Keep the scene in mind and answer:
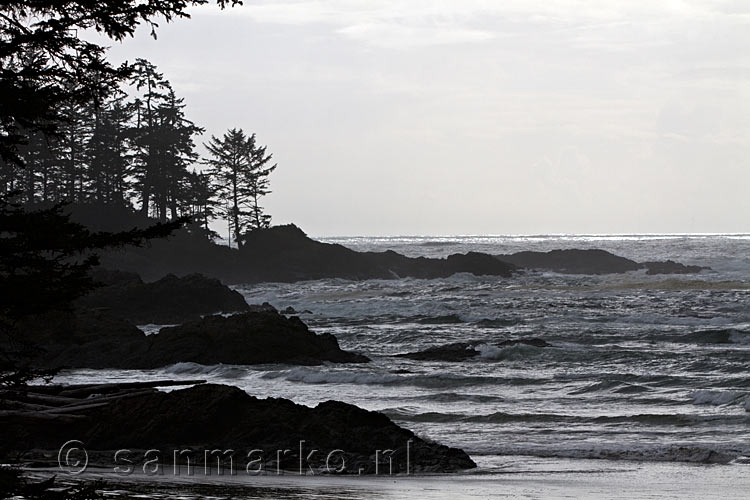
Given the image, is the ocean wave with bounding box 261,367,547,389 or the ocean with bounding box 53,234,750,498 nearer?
the ocean with bounding box 53,234,750,498

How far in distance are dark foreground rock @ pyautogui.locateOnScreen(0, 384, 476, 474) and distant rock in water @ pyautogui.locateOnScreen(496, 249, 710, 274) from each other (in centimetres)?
7614

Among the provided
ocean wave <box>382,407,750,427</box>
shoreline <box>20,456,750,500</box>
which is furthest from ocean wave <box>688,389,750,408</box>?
shoreline <box>20,456,750,500</box>

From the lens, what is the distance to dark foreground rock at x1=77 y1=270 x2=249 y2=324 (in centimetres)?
3891

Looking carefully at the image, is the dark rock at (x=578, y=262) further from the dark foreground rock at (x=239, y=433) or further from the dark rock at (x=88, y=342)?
the dark foreground rock at (x=239, y=433)

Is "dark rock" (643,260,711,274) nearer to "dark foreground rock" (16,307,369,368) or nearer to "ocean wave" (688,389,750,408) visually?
"dark foreground rock" (16,307,369,368)

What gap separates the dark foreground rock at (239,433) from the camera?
12180 mm

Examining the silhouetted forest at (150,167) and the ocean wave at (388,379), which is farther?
the silhouetted forest at (150,167)

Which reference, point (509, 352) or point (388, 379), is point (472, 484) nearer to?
point (388, 379)

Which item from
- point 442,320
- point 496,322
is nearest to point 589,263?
point 442,320

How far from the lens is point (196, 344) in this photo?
26328mm

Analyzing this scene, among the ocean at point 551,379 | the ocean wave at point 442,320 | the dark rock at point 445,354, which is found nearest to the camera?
the ocean at point 551,379

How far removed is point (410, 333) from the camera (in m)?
34.9

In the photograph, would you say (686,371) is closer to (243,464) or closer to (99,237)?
(243,464)

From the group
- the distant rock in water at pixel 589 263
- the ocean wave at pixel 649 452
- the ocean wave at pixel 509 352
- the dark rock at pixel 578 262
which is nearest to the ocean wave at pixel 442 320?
the ocean wave at pixel 509 352
